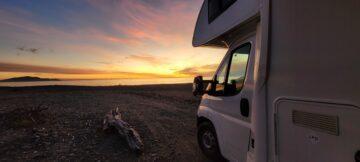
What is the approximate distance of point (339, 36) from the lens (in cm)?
172

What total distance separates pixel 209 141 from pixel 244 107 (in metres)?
2.02

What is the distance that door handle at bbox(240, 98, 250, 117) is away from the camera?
11.2ft

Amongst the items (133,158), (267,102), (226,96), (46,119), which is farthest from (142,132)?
(267,102)

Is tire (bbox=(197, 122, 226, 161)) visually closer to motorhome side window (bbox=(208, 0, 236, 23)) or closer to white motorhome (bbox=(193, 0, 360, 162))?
white motorhome (bbox=(193, 0, 360, 162))

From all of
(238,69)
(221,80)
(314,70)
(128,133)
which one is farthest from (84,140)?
(314,70)

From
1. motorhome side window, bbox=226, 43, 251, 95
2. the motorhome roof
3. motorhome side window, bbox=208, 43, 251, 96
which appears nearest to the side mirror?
motorhome side window, bbox=208, 43, 251, 96

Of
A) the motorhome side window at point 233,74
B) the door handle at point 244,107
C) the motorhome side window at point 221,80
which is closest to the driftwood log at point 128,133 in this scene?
the motorhome side window at point 233,74

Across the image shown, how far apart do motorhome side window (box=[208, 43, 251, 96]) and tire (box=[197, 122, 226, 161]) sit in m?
0.85

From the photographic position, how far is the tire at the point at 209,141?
494 centimetres

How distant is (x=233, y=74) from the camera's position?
4.15 meters

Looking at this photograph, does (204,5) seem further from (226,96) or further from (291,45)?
(291,45)

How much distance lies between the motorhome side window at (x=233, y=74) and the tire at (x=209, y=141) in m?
0.85

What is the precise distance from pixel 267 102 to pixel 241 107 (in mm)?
1156

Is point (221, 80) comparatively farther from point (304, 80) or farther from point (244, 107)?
point (304, 80)
